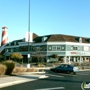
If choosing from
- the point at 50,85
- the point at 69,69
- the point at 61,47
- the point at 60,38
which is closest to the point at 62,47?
the point at 61,47

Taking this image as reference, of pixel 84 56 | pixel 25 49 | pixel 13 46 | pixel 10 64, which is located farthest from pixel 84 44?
pixel 10 64

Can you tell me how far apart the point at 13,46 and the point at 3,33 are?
1830 cm

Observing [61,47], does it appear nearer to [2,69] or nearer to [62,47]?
[62,47]

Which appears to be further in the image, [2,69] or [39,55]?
[39,55]

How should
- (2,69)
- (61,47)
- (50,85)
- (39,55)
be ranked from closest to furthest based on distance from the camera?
(50,85)
(2,69)
(39,55)
(61,47)

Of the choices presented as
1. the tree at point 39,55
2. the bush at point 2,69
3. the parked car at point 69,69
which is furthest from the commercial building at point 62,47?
the bush at point 2,69

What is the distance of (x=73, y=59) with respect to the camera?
→ 70.6 m

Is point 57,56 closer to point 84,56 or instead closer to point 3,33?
point 84,56

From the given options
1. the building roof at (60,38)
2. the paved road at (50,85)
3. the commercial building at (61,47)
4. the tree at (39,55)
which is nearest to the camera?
the paved road at (50,85)

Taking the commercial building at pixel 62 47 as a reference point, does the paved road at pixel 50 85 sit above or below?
below

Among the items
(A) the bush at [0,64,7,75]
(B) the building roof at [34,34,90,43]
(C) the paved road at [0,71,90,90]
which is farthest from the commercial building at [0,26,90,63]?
(C) the paved road at [0,71,90,90]

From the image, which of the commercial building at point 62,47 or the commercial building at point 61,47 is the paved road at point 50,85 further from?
the commercial building at point 62,47

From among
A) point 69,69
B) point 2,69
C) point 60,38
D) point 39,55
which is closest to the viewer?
point 2,69

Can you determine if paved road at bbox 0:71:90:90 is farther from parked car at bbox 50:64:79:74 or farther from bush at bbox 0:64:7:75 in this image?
parked car at bbox 50:64:79:74
